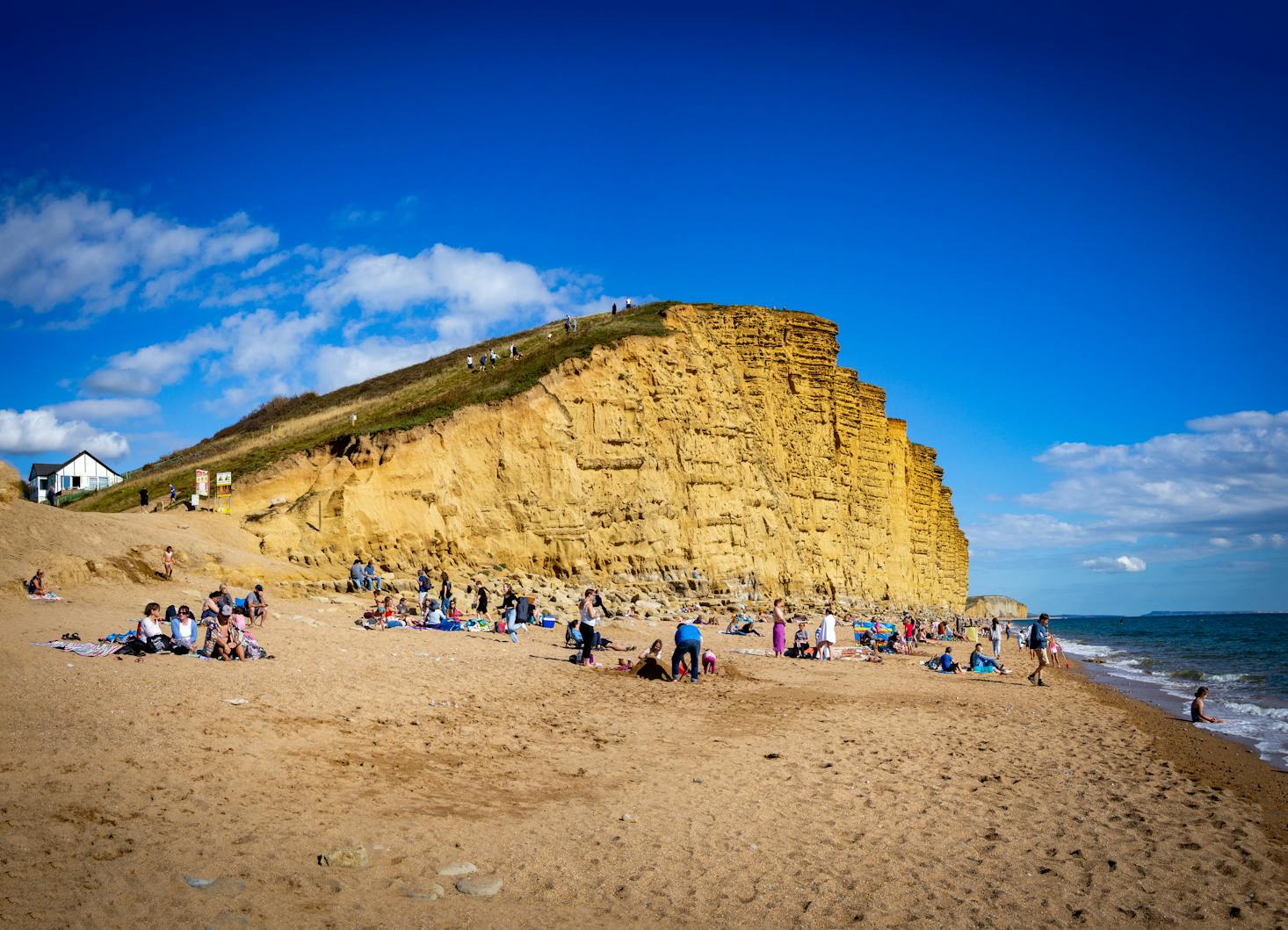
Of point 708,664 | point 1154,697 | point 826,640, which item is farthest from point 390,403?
point 1154,697

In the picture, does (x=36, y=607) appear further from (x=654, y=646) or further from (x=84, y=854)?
(x=84, y=854)

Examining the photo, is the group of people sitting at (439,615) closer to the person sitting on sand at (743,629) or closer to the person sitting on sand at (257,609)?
the person sitting on sand at (257,609)

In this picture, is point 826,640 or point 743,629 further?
point 743,629

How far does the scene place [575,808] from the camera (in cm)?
741

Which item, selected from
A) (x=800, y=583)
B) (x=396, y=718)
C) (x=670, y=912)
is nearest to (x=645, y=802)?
(x=670, y=912)

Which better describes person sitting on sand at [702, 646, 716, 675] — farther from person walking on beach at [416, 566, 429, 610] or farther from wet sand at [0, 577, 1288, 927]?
person walking on beach at [416, 566, 429, 610]

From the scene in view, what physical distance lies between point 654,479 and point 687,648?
19341mm

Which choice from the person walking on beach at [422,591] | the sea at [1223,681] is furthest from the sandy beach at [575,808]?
the person walking on beach at [422,591]

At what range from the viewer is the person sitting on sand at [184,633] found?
12.5m

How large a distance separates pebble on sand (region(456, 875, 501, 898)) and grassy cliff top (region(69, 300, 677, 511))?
25046 millimetres

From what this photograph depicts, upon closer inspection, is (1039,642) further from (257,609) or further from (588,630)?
(257,609)

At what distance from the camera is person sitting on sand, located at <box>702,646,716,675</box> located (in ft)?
53.7

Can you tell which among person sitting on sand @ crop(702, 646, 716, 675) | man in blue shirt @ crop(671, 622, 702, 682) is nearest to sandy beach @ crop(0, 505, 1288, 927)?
man in blue shirt @ crop(671, 622, 702, 682)

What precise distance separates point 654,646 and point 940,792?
310 inches
